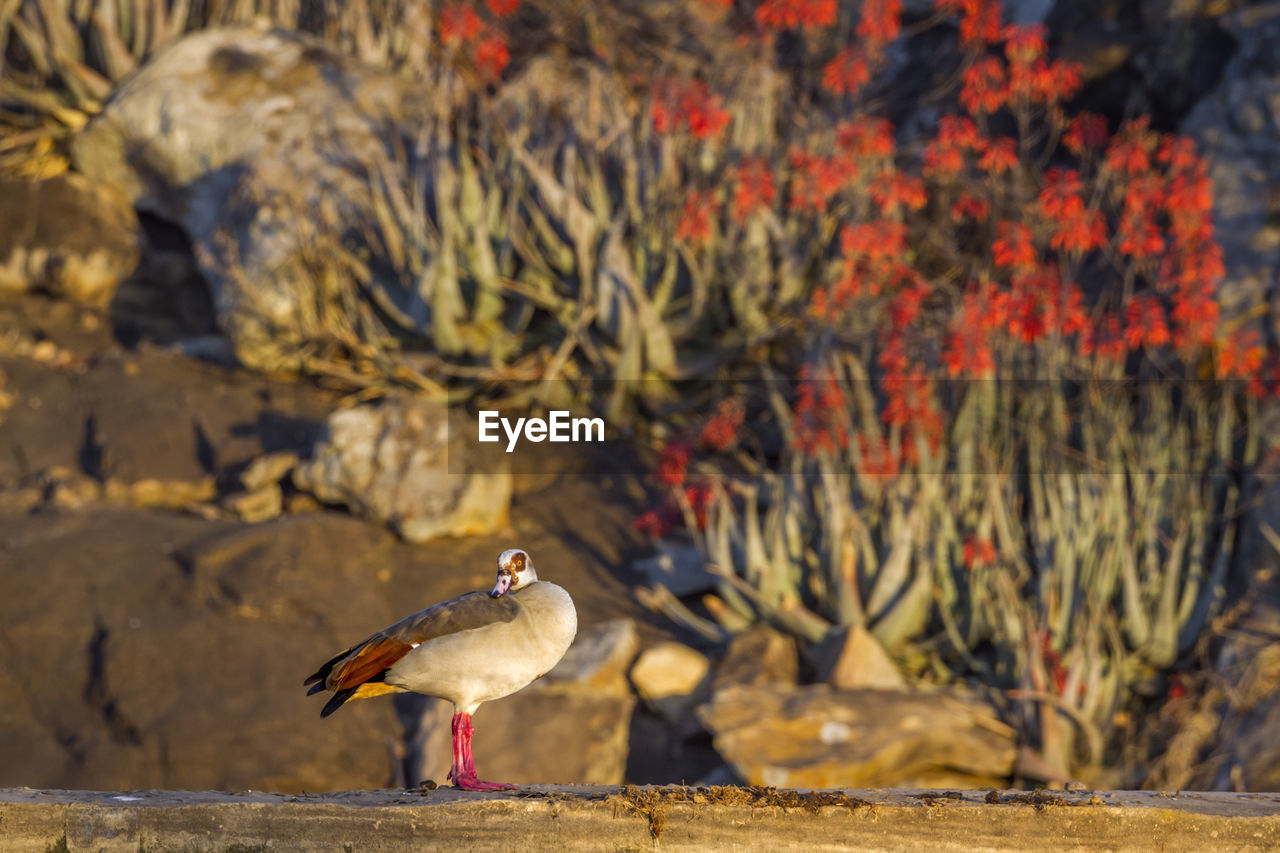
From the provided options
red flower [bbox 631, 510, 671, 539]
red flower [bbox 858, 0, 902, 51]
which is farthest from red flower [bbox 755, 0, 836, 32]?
red flower [bbox 631, 510, 671, 539]

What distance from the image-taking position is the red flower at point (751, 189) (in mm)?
9836

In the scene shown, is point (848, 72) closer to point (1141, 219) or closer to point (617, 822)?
Answer: point (1141, 219)

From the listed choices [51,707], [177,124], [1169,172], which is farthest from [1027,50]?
[51,707]

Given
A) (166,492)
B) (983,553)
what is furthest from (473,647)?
(166,492)

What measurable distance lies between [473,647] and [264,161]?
970 cm

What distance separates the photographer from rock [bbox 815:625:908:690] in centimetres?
672

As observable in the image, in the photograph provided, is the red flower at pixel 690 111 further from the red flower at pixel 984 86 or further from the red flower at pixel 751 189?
the red flower at pixel 984 86

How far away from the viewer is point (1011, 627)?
22.3ft

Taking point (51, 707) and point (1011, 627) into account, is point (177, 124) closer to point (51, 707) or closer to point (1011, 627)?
point (51, 707)

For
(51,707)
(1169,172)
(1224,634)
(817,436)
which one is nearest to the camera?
(51,707)

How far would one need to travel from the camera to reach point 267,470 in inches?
340

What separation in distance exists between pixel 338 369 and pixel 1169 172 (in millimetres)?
6837

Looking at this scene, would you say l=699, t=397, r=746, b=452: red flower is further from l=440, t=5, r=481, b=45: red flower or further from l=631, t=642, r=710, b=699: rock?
l=440, t=5, r=481, b=45: red flower

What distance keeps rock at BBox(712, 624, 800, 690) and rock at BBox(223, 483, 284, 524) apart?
3330mm
